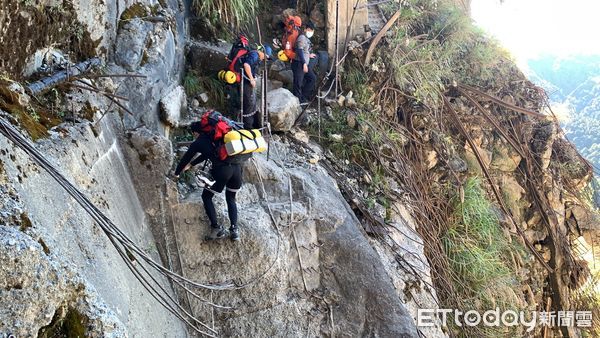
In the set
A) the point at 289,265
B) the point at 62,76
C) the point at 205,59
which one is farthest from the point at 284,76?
the point at 62,76

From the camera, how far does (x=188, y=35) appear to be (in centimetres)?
747

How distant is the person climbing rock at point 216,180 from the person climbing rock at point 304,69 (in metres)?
3.01

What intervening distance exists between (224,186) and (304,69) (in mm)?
3189

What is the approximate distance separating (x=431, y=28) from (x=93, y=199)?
8030 millimetres

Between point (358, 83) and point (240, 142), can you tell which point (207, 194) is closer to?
point (240, 142)

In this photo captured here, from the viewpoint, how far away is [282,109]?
21.7ft

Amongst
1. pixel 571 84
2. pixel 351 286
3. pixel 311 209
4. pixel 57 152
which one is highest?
pixel 57 152

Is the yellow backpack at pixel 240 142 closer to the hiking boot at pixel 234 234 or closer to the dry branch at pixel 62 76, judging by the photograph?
the hiking boot at pixel 234 234

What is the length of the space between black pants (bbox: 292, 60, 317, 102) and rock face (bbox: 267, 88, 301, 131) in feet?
1.74

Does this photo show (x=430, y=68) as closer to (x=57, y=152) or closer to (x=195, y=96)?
(x=195, y=96)

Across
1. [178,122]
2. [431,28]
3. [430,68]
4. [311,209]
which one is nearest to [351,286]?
[311,209]

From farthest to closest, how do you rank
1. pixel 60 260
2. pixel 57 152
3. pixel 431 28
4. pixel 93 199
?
pixel 431 28, pixel 93 199, pixel 57 152, pixel 60 260

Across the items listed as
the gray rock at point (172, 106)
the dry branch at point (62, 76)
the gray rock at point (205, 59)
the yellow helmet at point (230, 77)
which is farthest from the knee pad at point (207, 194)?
the gray rock at point (205, 59)

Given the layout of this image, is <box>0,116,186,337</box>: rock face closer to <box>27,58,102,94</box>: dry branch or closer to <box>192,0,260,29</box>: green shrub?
<box>27,58,102,94</box>: dry branch
